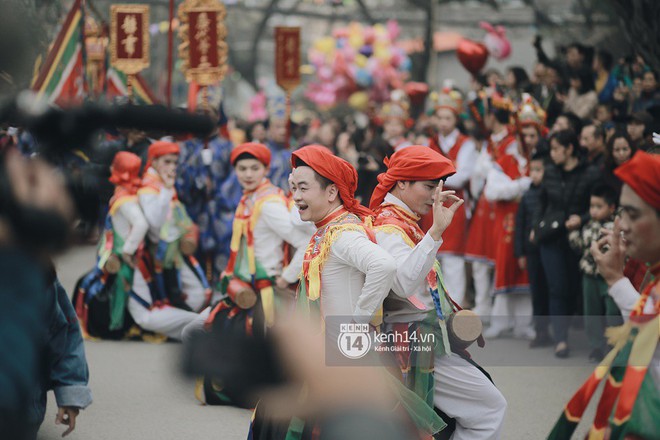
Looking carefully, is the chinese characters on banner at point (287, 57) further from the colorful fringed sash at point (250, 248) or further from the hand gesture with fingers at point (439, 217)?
the hand gesture with fingers at point (439, 217)

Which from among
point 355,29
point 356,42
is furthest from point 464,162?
point 355,29

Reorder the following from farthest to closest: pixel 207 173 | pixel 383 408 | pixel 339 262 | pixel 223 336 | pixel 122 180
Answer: pixel 207 173, pixel 122 180, pixel 339 262, pixel 383 408, pixel 223 336

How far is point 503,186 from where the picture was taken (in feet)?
28.2

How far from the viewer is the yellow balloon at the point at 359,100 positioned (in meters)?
22.7

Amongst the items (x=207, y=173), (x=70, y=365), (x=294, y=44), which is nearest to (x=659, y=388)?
(x=70, y=365)

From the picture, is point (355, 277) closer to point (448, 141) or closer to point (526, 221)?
point (526, 221)

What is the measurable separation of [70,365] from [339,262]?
3.93 feet

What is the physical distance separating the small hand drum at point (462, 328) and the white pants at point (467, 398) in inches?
3.0

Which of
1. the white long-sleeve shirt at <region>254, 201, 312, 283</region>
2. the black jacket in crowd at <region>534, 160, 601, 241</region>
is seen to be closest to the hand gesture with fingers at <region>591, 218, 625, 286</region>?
the white long-sleeve shirt at <region>254, 201, 312, 283</region>

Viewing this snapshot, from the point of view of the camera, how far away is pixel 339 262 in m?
4.16

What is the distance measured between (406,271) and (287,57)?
7579 millimetres

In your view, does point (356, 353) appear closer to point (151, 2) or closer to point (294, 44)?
point (294, 44)

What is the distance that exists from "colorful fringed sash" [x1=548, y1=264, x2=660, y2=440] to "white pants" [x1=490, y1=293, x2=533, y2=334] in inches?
215

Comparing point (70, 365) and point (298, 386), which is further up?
point (298, 386)
